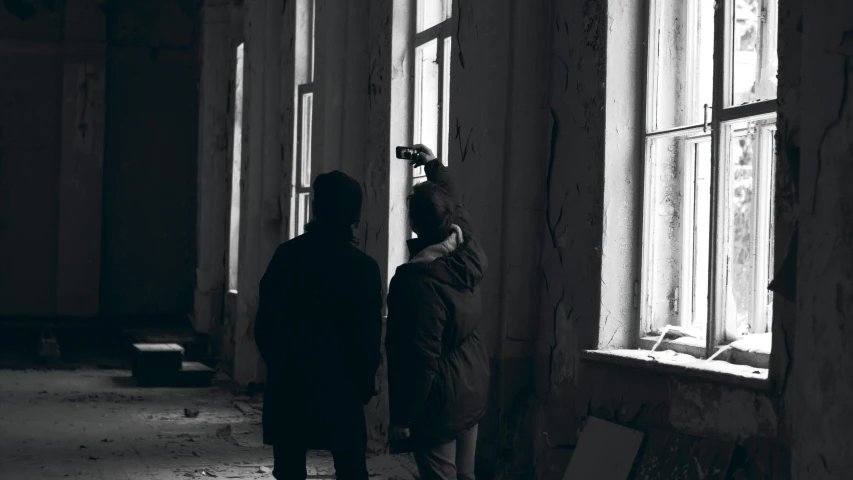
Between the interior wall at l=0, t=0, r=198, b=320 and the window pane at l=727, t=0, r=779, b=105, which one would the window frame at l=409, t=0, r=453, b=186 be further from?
the interior wall at l=0, t=0, r=198, b=320

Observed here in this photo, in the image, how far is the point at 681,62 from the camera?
4340 mm

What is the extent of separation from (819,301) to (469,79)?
2.73 m

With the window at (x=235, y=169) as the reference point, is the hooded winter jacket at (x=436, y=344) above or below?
below

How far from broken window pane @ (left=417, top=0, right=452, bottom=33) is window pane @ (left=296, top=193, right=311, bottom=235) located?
2.52 metres

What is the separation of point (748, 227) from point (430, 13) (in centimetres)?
348

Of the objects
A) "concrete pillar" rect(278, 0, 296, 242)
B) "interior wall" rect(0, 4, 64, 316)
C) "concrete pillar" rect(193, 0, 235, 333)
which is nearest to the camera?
"concrete pillar" rect(278, 0, 296, 242)

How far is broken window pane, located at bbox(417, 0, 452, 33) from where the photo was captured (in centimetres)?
671

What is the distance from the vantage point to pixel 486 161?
17.1ft

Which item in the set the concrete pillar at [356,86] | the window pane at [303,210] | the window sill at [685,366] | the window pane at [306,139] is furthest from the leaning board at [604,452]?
the window pane at [306,139]

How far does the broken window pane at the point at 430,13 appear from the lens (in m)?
6.71

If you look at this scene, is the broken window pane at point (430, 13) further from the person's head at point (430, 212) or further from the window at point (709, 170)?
the person's head at point (430, 212)

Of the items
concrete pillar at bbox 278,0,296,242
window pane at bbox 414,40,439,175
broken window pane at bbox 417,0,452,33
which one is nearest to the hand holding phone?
window pane at bbox 414,40,439,175

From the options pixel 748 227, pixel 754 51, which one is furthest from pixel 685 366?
pixel 754 51

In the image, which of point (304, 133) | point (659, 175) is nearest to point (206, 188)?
point (304, 133)
